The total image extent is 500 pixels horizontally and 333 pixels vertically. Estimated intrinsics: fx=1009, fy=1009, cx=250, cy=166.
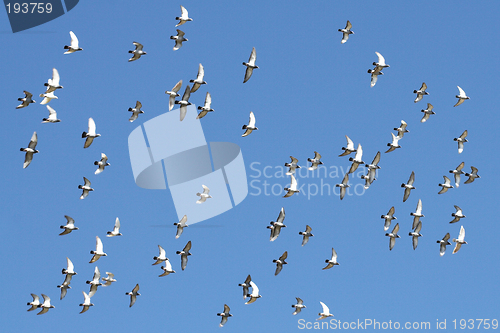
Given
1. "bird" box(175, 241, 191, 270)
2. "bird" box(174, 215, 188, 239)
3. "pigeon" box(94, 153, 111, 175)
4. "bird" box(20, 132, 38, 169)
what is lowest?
"bird" box(175, 241, 191, 270)

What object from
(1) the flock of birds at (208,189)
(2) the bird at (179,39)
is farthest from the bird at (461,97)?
(2) the bird at (179,39)

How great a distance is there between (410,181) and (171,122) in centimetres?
1745

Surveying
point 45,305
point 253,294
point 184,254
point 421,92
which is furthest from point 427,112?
Result: point 45,305

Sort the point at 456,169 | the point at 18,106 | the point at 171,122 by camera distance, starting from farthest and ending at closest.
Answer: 1. the point at 456,169
2. the point at 171,122
3. the point at 18,106

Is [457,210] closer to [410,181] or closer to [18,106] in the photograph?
[410,181]

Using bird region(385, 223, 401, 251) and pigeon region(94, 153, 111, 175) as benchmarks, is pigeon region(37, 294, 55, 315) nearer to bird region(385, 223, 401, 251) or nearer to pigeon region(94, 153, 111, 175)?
pigeon region(94, 153, 111, 175)

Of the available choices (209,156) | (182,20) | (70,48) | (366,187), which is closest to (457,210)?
(366,187)

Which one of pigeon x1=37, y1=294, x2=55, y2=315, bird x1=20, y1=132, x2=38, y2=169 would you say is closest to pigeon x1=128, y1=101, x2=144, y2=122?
bird x1=20, y1=132, x2=38, y2=169

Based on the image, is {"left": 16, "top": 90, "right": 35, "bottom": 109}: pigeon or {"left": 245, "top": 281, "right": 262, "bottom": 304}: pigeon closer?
{"left": 16, "top": 90, "right": 35, "bottom": 109}: pigeon

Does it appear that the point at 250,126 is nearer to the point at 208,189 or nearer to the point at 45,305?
the point at 208,189

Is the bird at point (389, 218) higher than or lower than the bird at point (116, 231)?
lower

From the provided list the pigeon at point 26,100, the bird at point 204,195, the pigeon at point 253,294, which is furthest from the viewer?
the pigeon at point 253,294

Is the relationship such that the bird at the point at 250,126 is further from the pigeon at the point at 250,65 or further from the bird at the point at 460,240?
the bird at the point at 460,240

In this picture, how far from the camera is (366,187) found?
225ft
